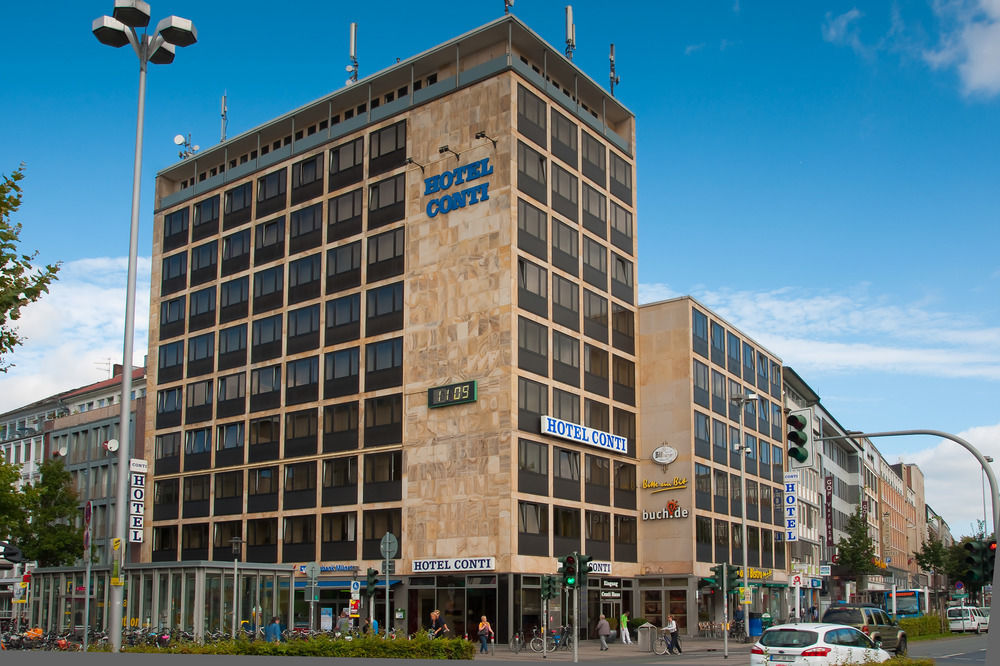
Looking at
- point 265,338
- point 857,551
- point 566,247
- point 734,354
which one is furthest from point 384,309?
point 857,551

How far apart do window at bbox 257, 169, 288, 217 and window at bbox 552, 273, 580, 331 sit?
68.0ft

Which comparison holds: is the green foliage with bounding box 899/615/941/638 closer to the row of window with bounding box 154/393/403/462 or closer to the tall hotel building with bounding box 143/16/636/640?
the tall hotel building with bounding box 143/16/636/640

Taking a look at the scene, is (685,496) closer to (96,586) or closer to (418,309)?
(418,309)

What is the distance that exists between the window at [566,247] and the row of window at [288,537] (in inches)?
658

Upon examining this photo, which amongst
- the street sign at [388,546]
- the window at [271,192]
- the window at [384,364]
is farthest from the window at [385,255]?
the street sign at [388,546]

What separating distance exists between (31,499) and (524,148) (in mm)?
34108

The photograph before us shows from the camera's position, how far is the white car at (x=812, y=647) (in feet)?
85.6

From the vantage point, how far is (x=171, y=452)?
73.3m

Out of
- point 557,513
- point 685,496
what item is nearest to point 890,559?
point 685,496

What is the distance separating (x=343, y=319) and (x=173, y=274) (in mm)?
19339

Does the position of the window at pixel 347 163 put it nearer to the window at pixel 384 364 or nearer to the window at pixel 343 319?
the window at pixel 343 319

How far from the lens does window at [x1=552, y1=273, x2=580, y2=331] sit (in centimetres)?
5909

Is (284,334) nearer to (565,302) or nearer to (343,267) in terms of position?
(343,267)

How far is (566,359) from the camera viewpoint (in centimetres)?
5944
